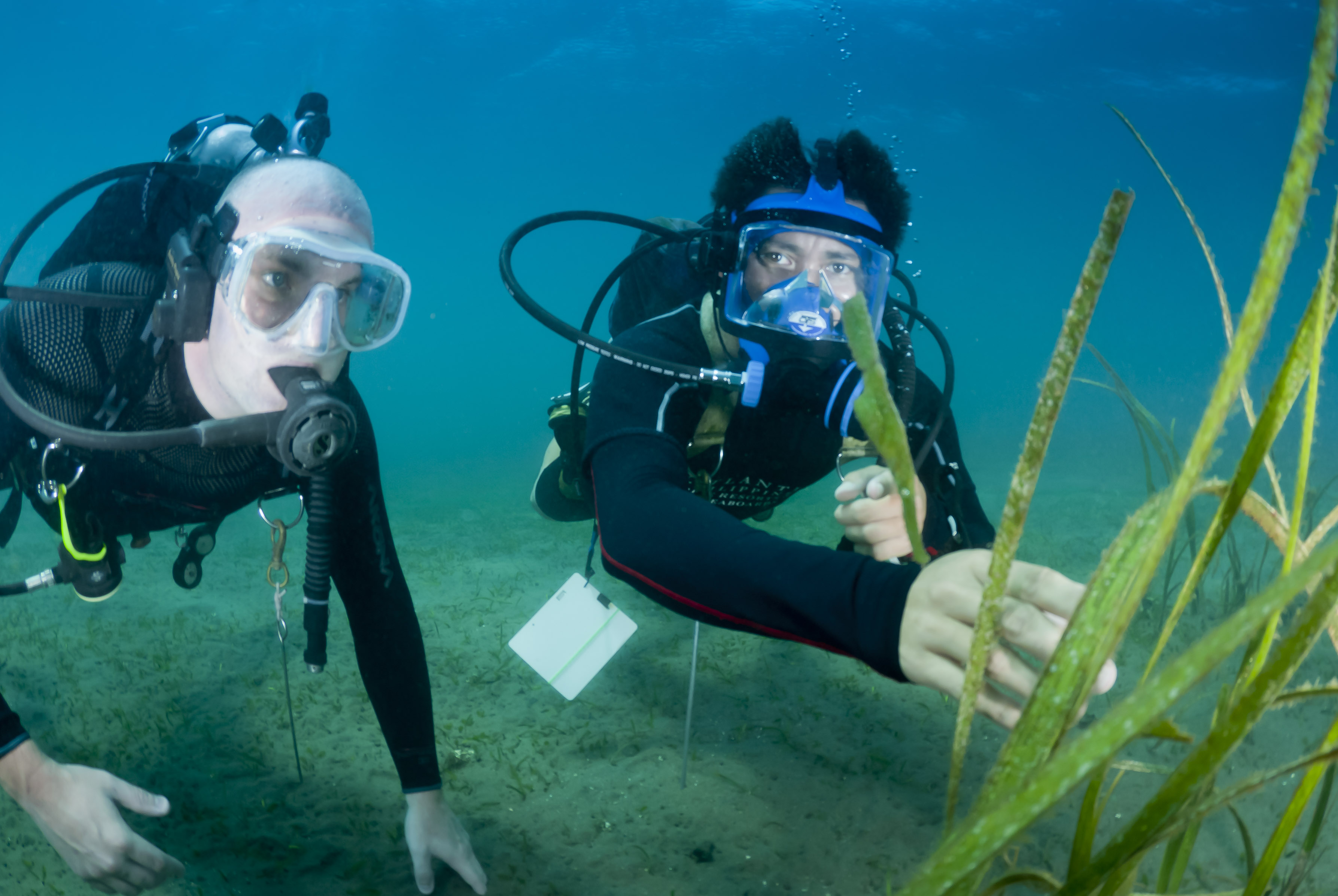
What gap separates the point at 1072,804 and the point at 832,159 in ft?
9.28

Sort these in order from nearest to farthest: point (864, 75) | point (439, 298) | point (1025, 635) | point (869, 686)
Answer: point (1025, 635) → point (869, 686) → point (864, 75) → point (439, 298)

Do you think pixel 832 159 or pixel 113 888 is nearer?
pixel 113 888

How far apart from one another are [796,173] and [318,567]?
8.19 ft

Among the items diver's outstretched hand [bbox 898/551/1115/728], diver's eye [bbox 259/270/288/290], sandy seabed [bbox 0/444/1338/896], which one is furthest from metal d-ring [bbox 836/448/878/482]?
diver's eye [bbox 259/270/288/290]

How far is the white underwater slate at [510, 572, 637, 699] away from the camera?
274 centimetres

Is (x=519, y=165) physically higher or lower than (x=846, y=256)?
higher

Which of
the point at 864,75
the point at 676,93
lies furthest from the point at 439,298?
the point at 864,75

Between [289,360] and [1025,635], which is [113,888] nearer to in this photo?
[289,360]

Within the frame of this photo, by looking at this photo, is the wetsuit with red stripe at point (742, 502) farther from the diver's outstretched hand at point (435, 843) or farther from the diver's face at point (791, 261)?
the diver's outstretched hand at point (435, 843)

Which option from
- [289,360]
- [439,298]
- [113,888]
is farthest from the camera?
[439,298]

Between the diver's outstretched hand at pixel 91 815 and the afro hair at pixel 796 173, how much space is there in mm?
2982

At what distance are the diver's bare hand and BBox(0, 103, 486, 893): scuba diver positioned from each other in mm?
1665

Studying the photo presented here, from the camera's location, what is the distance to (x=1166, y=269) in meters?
57.9

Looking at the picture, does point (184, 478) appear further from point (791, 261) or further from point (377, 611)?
point (791, 261)
